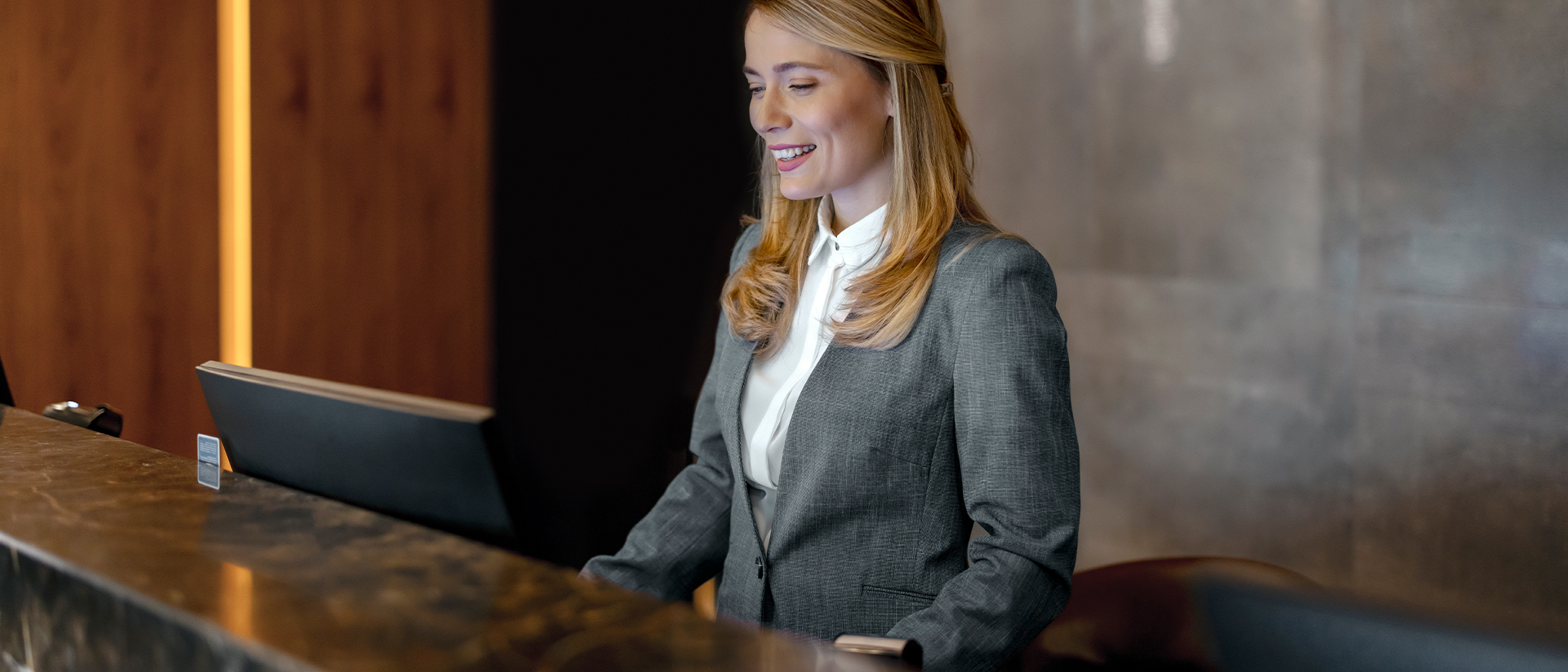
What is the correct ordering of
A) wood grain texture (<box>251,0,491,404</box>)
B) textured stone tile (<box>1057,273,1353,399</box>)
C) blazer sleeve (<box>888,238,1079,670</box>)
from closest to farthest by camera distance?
blazer sleeve (<box>888,238,1079,670</box>) → wood grain texture (<box>251,0,491,404</box>) → textured stone tile (<box>1057,273,1353,399</box>)

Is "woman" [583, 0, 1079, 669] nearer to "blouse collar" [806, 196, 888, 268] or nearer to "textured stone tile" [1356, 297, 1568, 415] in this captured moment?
"blouse collar" [806, 196, 888, 268]

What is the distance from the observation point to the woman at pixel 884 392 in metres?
1.37

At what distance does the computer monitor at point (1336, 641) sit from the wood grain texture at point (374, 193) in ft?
7.14

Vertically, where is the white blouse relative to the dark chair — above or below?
above

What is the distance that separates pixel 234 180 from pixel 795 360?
182 cm

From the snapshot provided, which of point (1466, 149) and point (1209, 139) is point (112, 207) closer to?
point (1209, 139)

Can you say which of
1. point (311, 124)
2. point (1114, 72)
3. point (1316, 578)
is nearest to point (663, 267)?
point (311, 124)

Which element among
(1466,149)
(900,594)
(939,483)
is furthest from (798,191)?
(1466,149)

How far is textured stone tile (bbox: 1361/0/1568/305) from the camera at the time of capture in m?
2.65

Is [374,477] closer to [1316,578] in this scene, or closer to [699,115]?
[699,115]

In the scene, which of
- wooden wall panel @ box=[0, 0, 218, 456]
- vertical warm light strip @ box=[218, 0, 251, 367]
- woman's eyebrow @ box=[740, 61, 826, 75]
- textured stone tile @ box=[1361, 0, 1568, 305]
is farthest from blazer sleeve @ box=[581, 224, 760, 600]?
textured stone tile @ box=[1361, 0, 1568, 305]

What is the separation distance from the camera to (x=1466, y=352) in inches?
112

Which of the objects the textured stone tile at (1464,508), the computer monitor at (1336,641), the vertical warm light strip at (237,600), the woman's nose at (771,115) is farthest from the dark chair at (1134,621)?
the vertical warm light strip at (237,600)

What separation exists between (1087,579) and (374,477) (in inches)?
61.2
